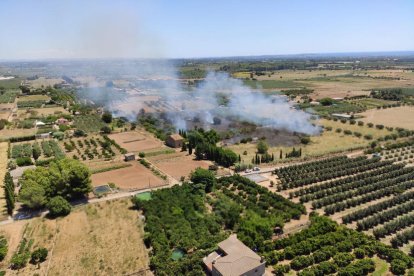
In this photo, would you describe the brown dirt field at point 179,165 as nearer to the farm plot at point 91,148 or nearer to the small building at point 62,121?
the farm plot at point 91,148

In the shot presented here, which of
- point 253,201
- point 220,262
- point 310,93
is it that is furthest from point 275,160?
point 310,93

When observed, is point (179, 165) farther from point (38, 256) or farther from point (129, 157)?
point (38, 256)

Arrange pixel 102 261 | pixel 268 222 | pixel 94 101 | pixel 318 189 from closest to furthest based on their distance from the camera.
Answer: pixel 102 261 → pixel 268 222 → pixel 318 189 → pixel 94 101

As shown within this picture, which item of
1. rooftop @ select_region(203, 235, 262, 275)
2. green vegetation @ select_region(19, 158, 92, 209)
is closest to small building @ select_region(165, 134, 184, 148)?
green vegetation @ select_region(19, 158, 92, 209)

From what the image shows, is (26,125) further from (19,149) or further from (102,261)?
(102,261)

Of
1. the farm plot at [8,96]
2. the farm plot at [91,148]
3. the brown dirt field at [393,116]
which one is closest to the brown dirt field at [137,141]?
the farm plot at [91,148]

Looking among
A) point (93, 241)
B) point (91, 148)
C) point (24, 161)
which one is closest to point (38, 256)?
point (93, 241)
